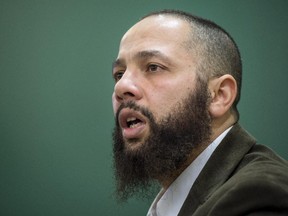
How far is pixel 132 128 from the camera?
36.7 inches

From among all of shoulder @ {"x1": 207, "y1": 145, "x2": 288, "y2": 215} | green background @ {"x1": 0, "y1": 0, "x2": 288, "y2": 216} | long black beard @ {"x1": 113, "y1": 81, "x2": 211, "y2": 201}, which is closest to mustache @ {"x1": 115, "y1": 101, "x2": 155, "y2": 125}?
long black beard @ {"x1": 113, "y1": 81, "x2": 211, "y2": 201}

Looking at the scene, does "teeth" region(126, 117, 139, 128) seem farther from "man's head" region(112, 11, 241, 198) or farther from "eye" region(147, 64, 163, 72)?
"eye" region(147, 64, 163, 72)

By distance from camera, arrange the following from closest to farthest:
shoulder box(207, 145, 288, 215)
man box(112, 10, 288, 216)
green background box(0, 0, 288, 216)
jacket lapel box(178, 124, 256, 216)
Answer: shoulder box(207, 145, 288, 215) → jacket lapel box(178, 124, 256, 216) → man box(112, 10, 288, 216) → green background box(0, 0, 288, 216)

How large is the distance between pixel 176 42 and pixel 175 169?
382mm

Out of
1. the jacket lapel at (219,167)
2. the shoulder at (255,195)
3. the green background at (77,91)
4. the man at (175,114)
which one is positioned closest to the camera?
the shoulder at (255,195)

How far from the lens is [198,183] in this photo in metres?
Answer: 0.80

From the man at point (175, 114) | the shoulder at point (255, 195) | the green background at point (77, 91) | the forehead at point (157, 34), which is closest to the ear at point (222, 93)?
the man at point (175, 114)

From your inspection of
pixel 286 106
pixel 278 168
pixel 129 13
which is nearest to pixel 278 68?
pixel 286 106

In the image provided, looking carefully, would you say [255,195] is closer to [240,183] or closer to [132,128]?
[240,183]

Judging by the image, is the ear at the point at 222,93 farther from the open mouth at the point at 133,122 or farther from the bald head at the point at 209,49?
the open mouth at the point at 133,122

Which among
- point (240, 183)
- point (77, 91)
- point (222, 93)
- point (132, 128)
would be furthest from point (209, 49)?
point (77, 91)

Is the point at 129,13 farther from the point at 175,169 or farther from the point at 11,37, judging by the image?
the point at 175,169

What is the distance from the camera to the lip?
907mm

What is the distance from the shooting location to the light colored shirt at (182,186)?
90 centimetres
